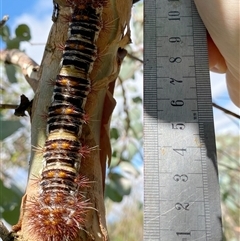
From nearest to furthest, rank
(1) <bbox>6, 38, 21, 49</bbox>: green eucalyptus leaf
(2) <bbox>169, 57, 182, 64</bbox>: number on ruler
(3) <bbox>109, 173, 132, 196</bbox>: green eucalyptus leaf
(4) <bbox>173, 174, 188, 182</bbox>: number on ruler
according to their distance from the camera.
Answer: (4) <bbox>173, 174, 188, 182</bbox>: number on ruler < (2) <bbox>169, 57, 182, 64</bbox>: number on ruler < (1) <bbox>6, 38, 21, 49</bbox>: green eucalyptus leaf < (3) <bbox>109, 173, 132, 196</bbox>: green eucalyptus leaf

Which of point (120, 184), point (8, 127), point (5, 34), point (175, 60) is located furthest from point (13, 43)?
point (175, 60)

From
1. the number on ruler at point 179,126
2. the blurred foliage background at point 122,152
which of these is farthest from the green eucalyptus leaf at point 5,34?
the number on ruler at point 179,126

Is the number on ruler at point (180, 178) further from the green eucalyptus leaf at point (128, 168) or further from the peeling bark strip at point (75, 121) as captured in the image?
the green eucalyptus leaf at point (128, 168)

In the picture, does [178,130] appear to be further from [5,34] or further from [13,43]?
[5,34]

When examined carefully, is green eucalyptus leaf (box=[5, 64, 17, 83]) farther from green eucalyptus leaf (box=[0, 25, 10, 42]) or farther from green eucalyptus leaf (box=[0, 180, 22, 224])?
green eucalyptus leaf (box=[0, 180, 22, 224])

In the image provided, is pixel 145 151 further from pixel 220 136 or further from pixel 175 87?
pixel 220 136

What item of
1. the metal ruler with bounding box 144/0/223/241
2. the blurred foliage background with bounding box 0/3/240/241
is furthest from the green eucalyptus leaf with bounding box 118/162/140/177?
the metal ruler with bounding box 144/0/223/241
